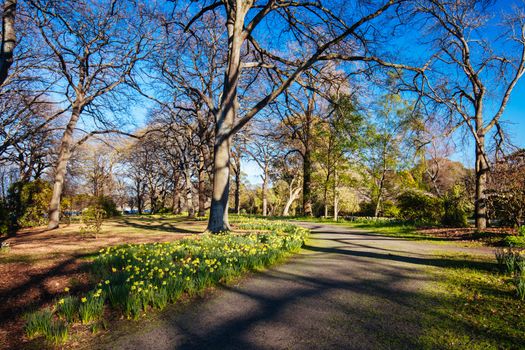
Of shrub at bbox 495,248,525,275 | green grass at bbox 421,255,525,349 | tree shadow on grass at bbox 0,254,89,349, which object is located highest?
shrub at bbox 495,248,525,275

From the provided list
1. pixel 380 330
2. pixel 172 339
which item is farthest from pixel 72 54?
pixel 380 330

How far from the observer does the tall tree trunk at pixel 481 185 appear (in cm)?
1071

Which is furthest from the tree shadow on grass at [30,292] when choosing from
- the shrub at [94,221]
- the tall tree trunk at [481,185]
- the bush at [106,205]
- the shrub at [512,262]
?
the bush at [106,205]

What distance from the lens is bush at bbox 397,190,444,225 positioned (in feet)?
49.5

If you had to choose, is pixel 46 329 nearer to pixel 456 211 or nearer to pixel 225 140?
pixel 225 140

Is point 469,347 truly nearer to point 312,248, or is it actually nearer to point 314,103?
point 312,248

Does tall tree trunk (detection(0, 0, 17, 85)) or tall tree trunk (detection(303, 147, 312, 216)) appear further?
tall tree trunk (detection(303, 147, 312, 216))

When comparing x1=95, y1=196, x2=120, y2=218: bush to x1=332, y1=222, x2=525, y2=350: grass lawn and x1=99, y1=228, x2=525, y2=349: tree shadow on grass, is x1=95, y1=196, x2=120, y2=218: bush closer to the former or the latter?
x1=99, y1=228, x2=525, y2=349: tree shadow on grass

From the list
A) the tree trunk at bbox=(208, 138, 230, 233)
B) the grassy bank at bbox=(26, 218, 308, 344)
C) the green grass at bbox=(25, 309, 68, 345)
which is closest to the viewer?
the green grass at bbox=(25, 309, 68, 345)

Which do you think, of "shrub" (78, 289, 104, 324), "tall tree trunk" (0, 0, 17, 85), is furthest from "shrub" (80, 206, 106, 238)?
"shrub" (78, 289, 104, 324)

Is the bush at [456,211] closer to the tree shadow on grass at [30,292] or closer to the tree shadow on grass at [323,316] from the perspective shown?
the tree shadow on grass at [323,316]

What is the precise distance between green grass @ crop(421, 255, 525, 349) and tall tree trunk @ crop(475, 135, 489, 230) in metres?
7.55

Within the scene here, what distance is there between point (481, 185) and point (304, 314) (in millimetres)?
11349

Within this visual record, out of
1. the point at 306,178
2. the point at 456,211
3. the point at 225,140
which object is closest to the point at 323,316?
the point at 225,140
